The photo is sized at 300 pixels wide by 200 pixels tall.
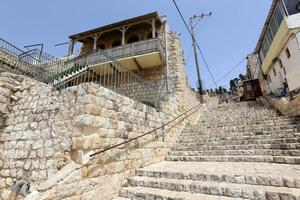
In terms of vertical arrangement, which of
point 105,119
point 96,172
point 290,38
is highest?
point 290,38

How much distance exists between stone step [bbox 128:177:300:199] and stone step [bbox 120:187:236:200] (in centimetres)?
9

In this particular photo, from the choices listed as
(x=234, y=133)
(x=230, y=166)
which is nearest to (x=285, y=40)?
(x=234, y=133)

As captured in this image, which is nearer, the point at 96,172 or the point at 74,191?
the point at 74,191

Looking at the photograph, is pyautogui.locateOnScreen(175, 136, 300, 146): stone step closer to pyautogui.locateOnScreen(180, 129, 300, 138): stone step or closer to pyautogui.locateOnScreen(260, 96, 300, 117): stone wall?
pyautogui.locateOnScreen(180, 129, 300, 138): stone step

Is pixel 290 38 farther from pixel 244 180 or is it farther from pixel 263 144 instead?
pixel 244 180

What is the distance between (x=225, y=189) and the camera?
266 cm

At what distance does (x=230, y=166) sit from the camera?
12.3ft

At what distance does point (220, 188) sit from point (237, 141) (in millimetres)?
2851

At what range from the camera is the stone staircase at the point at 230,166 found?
2.65 m

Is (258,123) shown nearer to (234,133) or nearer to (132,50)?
(234,133)

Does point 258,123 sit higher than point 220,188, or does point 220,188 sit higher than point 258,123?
point 258,123

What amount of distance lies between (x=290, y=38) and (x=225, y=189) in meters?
9.08

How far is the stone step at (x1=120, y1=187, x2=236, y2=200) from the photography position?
2.67 m

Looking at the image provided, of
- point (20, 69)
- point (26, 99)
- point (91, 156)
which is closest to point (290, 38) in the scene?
point (91, 156)
